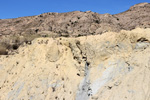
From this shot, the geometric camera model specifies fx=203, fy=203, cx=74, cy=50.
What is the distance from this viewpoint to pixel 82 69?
14484 mm

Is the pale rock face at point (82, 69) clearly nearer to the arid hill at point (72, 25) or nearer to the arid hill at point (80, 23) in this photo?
the arid hill at point (72, 25)

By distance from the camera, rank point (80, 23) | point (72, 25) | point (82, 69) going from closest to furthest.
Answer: point (82, 69), point (80, 23), point (72, 25)

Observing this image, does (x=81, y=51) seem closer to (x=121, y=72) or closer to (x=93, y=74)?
(x=93, y=74)

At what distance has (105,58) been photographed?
45.0ft

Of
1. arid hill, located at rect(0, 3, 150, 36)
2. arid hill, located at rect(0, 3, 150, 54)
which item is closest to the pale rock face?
arid hill, located at rect(0, 3, 150, 54)

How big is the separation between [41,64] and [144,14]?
14167mm

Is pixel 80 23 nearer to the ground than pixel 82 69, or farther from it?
farther from it

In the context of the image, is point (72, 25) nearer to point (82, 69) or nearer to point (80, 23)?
point (80, 23)

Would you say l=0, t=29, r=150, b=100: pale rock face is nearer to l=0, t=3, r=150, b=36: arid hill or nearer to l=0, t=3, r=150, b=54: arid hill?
l=0, t=3, r=150, b=54: arid hill

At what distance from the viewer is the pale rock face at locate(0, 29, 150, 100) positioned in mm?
11508

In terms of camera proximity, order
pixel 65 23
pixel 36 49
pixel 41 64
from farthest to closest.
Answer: pixel 65 23, pixel 36 49, pixel 41 64

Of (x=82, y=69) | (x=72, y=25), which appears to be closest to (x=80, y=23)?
(x=72, y=25)

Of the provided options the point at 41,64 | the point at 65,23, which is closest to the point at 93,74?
the point at 41,64

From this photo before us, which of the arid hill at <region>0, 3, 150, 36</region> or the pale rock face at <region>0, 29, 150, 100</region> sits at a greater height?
the arid hill at <region>0, 3, 150, 36</region>
